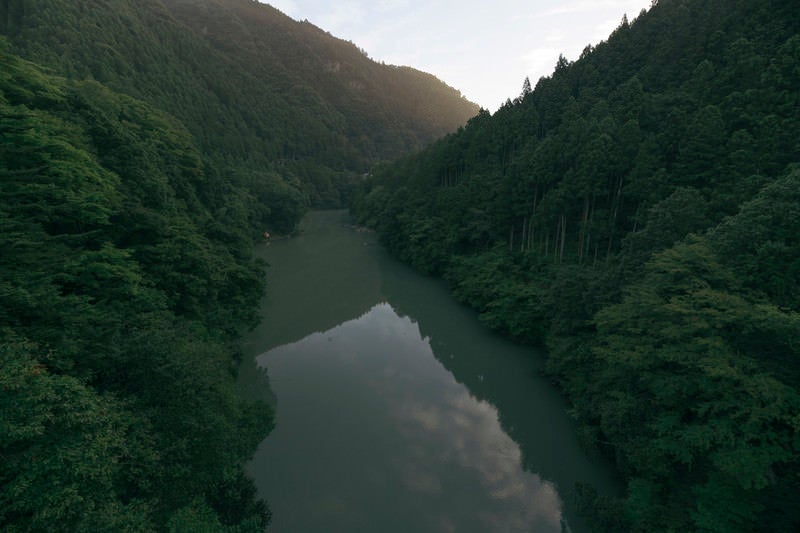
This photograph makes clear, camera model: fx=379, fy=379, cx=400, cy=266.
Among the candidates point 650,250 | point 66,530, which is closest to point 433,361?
point 650,250

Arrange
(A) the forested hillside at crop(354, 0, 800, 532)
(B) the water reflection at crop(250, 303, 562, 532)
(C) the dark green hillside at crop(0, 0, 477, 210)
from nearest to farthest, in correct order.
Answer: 1. (A) the forested hillside at crop(354, 0, 800, 532)
2. (B) the water reflection at crop(250, 303, 562, 532)
3. (C) the dark green hillside at crop(0, 0, 477, 210)

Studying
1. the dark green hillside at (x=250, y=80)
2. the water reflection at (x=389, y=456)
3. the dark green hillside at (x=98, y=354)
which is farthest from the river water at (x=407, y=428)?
the dark green hillside at (x=250, y=80)

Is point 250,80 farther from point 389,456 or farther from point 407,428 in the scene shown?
point 389,456

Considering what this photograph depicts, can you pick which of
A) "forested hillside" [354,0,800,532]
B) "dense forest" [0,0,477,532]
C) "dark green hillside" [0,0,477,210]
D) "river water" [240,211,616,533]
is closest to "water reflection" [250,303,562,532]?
"river water" [240,211,616,533]

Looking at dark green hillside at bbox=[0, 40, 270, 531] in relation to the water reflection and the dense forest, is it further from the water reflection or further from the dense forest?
the water reflection

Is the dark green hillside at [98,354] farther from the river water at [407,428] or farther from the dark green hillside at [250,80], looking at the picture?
the dark green hillside at [250,80]

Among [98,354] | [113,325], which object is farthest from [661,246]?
[113,325]

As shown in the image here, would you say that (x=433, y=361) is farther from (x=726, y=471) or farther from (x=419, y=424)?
(x=726, y=471)
